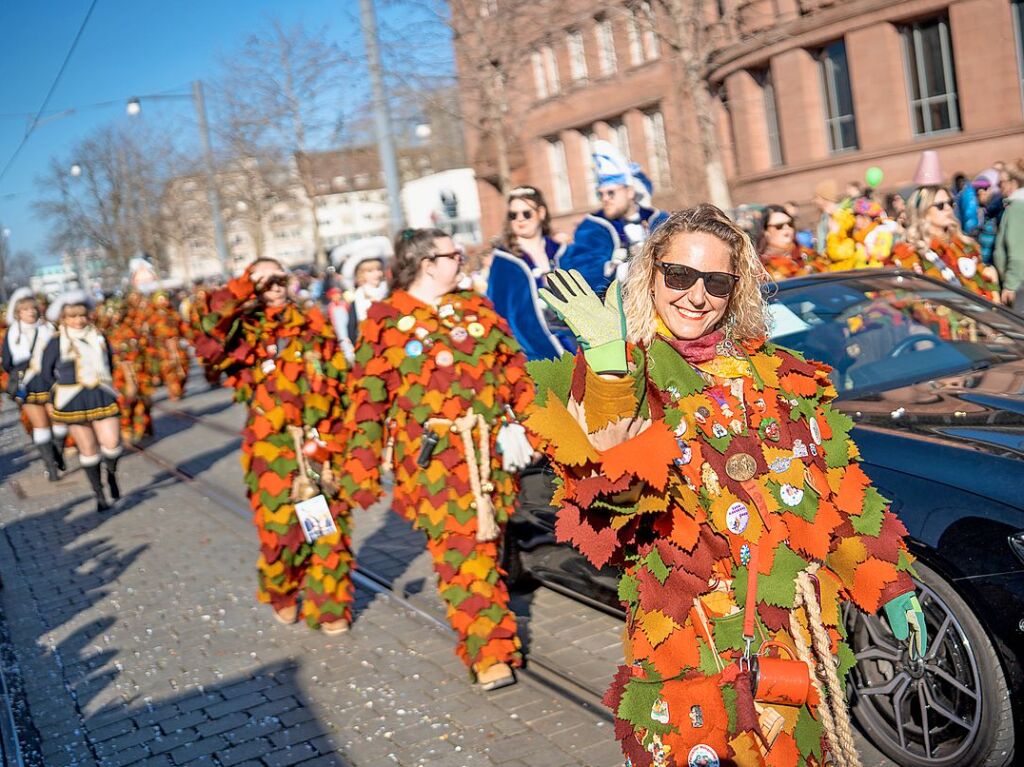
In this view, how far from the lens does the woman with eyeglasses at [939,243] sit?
25.4 ft

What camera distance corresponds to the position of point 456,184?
1917 inches

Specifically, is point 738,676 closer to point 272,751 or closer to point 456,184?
point 272,751

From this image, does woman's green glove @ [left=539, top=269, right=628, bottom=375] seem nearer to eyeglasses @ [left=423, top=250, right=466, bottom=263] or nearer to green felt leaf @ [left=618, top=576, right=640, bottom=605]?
green felt leaf @ [left=618, top=576, right=640, bottom=605]

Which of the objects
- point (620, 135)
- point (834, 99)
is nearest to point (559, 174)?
point (620, 135)

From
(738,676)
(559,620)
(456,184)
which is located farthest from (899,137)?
(456,184)

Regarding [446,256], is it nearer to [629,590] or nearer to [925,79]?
[629,590]

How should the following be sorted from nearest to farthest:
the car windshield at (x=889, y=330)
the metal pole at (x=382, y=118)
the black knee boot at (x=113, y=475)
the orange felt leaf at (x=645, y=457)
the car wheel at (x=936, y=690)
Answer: the orange felt leaf at (x=645, y=457) < the car wheel at (x=936, y=690) < the car windshield at (x=889, y=330) < the black knee boot at (x=113, y=475) < the metal pole at (x=382, y=118)

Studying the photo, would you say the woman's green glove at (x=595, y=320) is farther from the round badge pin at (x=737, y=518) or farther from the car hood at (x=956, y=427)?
the car hood at (x=956, y=427)

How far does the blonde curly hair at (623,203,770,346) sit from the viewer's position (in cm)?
271

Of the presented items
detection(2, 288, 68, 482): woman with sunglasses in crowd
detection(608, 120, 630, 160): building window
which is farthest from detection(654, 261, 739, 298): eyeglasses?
detection(608, 120, 630, 160): building window

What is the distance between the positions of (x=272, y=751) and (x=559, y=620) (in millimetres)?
1753

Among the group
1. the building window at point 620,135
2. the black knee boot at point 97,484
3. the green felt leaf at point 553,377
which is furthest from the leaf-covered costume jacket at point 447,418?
the building window at point 620,135

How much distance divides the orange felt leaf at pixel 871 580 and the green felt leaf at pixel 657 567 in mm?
487

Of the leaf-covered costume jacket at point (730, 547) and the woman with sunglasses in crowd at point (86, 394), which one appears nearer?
the leaf-covered costume jacket at point (730, 547)
